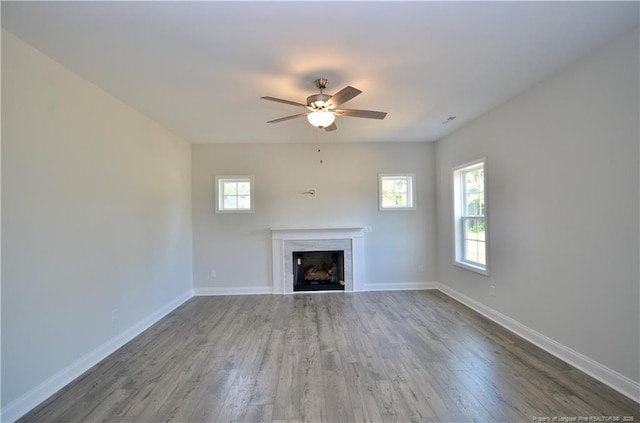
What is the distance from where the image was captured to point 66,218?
8.05 ft

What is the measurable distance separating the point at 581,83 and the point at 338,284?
4134mm

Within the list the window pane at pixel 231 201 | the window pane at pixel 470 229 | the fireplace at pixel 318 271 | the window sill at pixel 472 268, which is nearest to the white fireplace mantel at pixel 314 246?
the fireplace at pixel 318 271

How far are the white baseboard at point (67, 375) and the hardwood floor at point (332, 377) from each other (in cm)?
6

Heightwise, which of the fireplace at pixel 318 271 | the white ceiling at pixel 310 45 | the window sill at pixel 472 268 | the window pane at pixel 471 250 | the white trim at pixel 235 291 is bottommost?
the white trim at pixel 235 291

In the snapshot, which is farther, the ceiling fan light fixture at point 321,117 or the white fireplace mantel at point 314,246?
the white fireplace mantel at point 314,246

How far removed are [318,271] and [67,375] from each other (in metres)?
3.61

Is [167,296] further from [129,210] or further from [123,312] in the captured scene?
[129,210]

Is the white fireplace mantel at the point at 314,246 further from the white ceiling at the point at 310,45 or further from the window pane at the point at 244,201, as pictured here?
the white ceiling at the point at 310,45

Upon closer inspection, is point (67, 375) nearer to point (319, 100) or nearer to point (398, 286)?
point (319, 100)

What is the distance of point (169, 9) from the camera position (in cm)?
178

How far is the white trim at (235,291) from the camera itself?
507cm

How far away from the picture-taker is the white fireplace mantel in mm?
5098

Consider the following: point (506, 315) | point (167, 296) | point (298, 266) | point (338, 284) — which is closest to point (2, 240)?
point (167, 296)

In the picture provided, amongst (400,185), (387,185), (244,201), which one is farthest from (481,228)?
(244,201)
